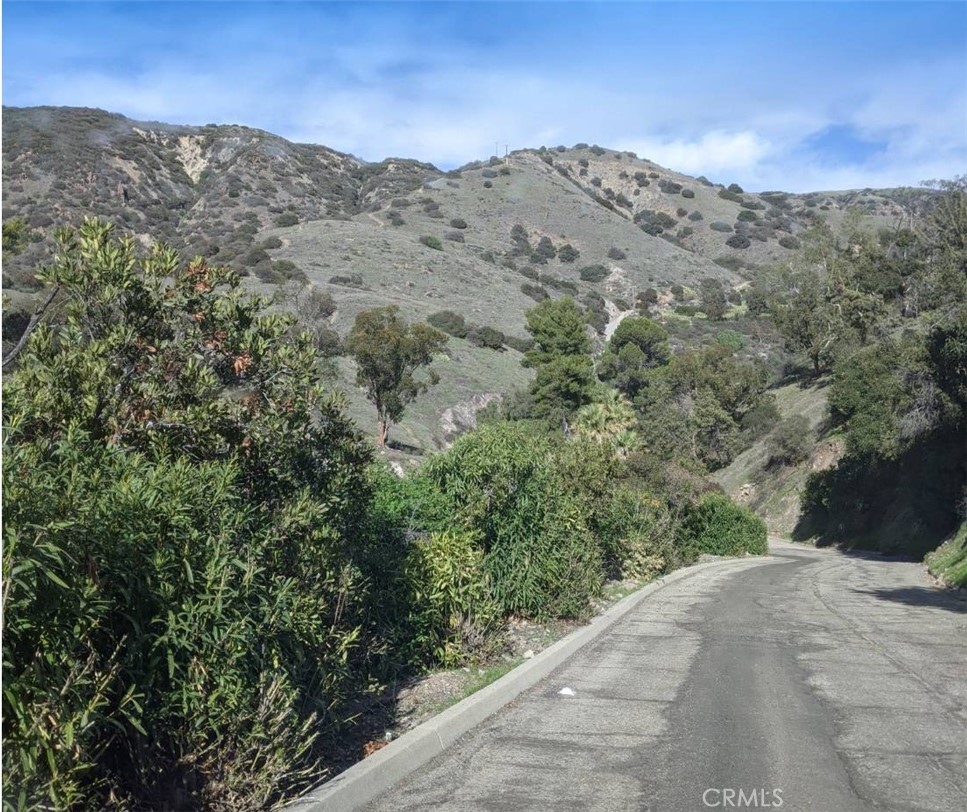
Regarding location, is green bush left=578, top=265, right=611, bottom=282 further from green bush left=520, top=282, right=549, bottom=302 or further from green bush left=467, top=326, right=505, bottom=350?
green bush left=467, top=326, right=505, bottom=350

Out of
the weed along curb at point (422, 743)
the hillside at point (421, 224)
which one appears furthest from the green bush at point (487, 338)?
the weed along curb at point (422, 743)

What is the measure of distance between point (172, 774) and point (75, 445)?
183cm

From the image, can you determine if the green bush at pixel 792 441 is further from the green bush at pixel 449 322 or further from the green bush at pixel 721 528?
the green bush at pixel 721 528

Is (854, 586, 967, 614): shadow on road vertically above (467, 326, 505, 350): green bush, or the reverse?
(467, 326, 505, 350): green bush

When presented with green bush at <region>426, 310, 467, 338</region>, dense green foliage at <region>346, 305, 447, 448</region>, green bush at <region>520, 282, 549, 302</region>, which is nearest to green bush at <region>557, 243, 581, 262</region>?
green bush at <region>520, 282, 549, 302</region>

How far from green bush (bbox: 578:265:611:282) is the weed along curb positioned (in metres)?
94.3

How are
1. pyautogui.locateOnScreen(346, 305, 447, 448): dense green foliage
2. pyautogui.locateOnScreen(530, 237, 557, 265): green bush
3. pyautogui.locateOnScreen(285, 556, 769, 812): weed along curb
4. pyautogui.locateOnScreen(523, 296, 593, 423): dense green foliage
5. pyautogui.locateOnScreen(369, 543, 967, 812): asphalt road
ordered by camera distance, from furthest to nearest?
pyautogui.locateOnScreen(530, 237, 557, 265): green bush
pyautogui.locateOnScreen(523, 296, 593, 423): dense green foliage
pyautogui.locateOnScreen(346, 305, 447, 448): dense green foliage
pyautogui.locateOnScreen(369, 543, 967, 812): asphalt road
pyautogui.locateOnScreen(285, 556, 769, 812): weed along curb

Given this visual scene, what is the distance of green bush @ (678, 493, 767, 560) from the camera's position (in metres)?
40.0

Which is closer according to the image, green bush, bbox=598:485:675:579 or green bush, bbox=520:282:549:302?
green bush, bbox=598:485:675:579

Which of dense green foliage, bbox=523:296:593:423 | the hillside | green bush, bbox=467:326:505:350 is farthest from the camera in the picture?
the hillside

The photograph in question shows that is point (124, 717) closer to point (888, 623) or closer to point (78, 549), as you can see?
point (78, 549)

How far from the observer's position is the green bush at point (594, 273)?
105 meters

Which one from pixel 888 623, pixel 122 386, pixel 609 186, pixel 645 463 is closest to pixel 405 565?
pixel 122 386

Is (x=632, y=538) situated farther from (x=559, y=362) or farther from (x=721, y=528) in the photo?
(x=559, y=362)
